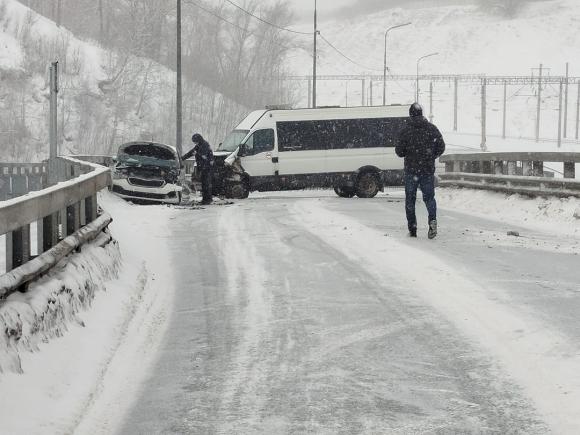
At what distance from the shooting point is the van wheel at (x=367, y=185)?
2558 centimetres

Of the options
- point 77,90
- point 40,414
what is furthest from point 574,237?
point 77,90

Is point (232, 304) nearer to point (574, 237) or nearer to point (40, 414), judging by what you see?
point (40, 414)

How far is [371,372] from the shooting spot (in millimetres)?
5605

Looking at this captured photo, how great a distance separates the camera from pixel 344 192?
2639 centimetres

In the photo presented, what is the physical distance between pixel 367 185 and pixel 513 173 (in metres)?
5.35

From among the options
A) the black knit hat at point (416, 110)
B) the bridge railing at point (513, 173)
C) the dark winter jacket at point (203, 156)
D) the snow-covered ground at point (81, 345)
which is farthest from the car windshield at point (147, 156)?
the snow-covered ground at point (81, 345)

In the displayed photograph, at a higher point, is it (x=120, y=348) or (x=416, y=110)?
(x=416, y=110)

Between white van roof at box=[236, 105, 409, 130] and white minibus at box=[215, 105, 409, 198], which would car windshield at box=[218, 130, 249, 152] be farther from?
white van roof at box=[236, 105, 409, 130]

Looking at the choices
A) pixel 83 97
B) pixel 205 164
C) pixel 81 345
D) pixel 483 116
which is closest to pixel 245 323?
pixel 81 345

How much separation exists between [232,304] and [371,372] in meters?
2.62

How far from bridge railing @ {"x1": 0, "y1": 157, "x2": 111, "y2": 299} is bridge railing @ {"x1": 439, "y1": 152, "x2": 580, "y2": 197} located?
31.4ft

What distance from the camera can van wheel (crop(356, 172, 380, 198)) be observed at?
83.9 feet

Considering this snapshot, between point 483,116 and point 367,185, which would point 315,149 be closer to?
point 367,185

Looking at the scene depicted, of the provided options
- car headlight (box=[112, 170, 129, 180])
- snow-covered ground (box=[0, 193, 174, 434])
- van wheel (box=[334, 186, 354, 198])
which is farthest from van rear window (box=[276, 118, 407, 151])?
snow-covered ground (box=[0, 193, 174, 434])
